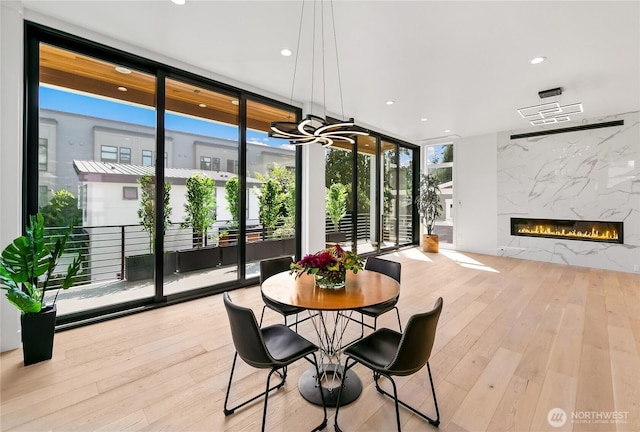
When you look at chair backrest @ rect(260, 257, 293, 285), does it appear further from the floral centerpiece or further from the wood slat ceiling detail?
the wood slat ceiling detail

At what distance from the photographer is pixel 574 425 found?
182 cm

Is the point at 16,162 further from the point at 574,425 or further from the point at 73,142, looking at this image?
the point at 574,425


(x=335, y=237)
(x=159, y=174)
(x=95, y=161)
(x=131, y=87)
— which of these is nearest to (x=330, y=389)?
(x=159, y=174)

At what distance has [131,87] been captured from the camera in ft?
11.8

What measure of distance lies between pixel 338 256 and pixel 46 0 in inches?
137

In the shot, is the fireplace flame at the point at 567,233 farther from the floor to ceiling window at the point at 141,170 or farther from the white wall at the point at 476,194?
the floor to ceiling window at the point at 141,170

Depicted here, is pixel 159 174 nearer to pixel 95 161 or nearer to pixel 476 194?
pixel 95 161

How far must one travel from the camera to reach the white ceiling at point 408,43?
104 inches

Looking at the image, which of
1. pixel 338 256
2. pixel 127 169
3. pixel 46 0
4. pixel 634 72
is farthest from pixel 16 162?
pixel 634 72

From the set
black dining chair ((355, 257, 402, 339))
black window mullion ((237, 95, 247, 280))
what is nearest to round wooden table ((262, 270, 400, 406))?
black dining chair ((355, 257, 402, 339))

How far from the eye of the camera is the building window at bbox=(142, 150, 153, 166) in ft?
11.8

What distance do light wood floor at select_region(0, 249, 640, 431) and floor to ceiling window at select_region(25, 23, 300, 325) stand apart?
64cm

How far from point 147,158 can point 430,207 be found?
6.83 metres

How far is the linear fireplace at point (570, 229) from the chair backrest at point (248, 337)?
750 centimetres
